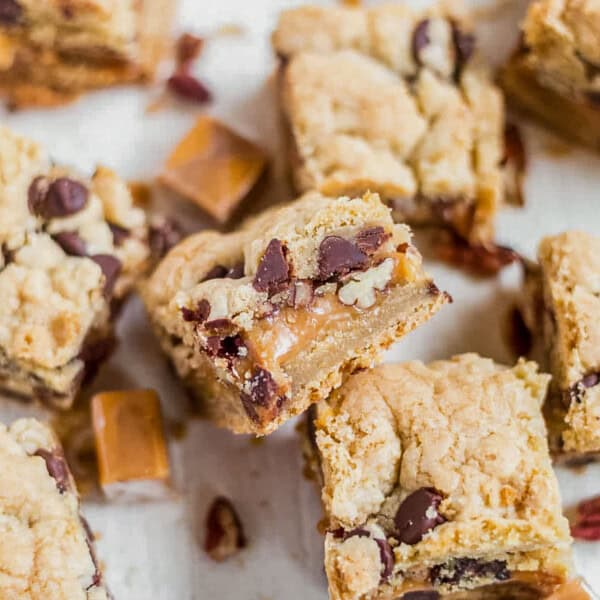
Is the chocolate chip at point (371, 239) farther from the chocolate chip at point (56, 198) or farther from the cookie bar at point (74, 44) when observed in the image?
the cookie bar at point (74, 44)

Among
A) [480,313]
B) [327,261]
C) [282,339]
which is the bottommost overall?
[480,313]

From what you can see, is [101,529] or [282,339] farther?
[101,529]

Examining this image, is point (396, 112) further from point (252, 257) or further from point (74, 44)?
point (74, 44)

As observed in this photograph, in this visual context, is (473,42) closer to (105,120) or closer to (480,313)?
(480,313)

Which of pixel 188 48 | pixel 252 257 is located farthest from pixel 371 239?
pixel 188 48

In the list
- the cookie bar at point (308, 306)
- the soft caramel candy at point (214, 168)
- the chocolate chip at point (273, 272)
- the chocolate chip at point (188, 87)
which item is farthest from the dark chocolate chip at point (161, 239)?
the chocolate chip at point (273, 272)

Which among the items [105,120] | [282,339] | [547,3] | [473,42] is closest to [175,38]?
[105,120]
